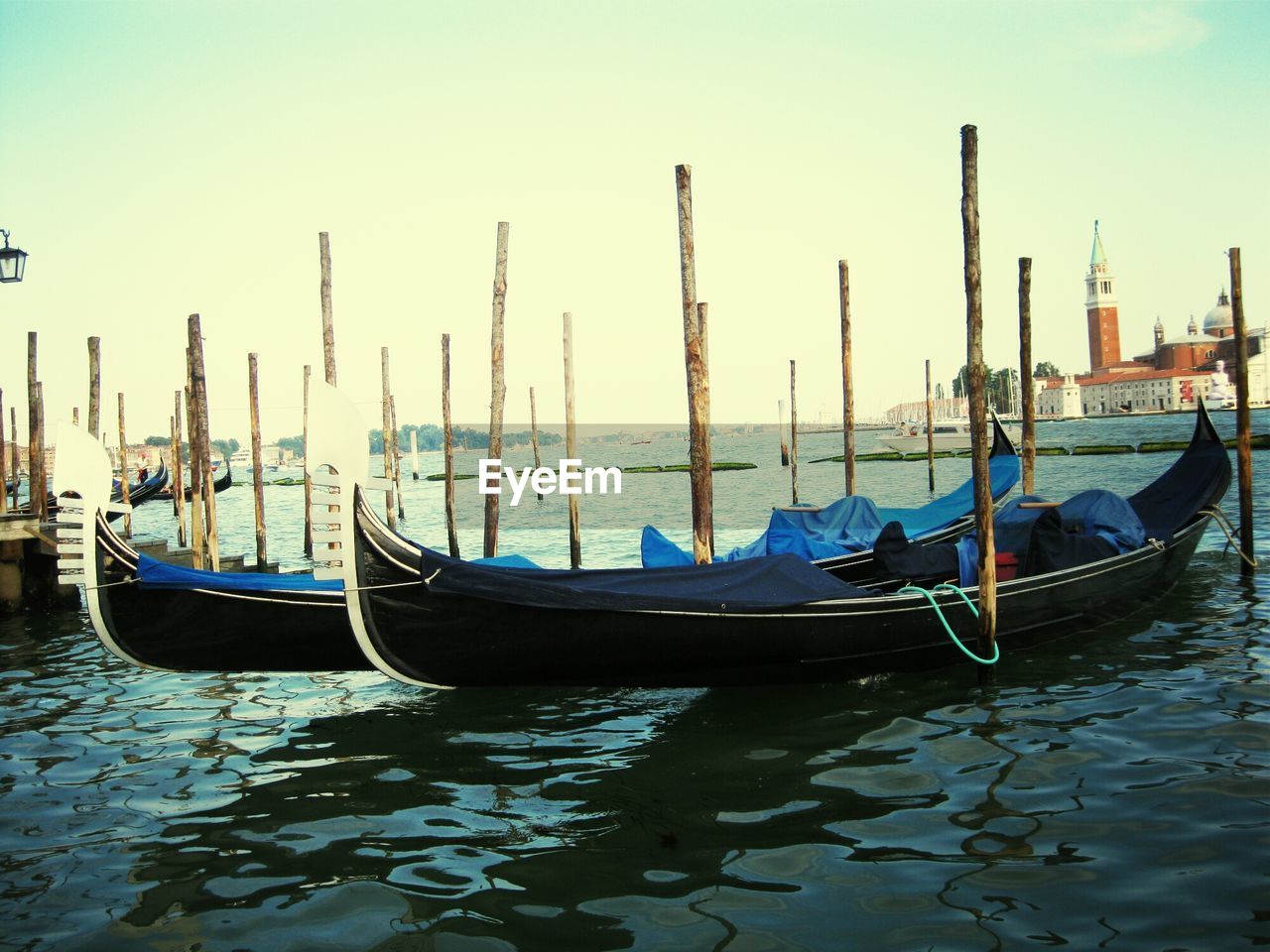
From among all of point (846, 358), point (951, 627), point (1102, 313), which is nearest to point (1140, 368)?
point (1102, 313)

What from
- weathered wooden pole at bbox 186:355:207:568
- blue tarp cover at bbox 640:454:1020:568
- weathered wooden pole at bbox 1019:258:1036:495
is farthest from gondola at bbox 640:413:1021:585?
weathered wooden pole at bbox 186:355:207:568

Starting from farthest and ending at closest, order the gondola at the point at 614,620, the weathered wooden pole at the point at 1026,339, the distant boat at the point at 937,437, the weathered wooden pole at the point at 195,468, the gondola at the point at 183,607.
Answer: the distant boat at the point at 937,437
the weathered wooden pole at the point at 1026,339
the weathered wooden pole at the point at 195,468
the gondola at the point at 183,607
the gondola at the point at 614,620

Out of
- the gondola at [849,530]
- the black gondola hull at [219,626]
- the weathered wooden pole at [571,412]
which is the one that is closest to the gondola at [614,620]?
the black gondola hull at [219,626]

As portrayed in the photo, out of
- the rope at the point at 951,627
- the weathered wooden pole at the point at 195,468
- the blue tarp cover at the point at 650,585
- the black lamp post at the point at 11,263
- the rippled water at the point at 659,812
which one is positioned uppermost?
the black lamp post at the point at 11,263

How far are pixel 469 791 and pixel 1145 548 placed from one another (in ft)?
17.0

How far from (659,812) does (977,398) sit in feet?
10.7

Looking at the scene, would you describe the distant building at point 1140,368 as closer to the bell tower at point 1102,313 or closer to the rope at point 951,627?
the bell tower at point 1102,313

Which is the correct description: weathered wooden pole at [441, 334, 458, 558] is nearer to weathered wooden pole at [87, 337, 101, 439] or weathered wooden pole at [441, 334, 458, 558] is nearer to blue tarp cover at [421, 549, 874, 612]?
weathered wooden pole at [87, 337, 101, 439]

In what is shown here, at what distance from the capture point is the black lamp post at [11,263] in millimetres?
7098

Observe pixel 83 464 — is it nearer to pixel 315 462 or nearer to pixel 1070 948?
pixel 315 462

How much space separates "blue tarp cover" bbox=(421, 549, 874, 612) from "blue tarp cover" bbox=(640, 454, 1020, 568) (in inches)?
66.6

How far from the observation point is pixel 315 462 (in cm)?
448

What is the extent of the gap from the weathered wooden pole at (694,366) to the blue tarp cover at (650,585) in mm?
2346

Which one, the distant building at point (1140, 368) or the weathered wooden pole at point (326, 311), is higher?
the distant building at point (1140, 368)
